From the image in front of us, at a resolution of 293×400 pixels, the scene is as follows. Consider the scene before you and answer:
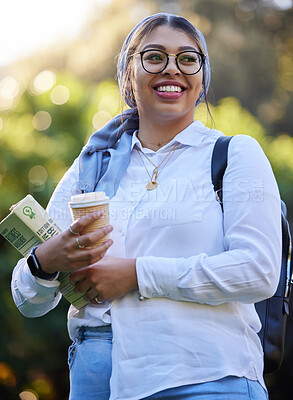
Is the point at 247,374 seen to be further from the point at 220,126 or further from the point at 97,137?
the point at 220,126

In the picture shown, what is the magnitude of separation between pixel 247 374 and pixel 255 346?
0.39 feet

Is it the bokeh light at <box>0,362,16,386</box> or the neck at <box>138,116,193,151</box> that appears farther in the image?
the bokeh light at <box>0,362,16,386</box>

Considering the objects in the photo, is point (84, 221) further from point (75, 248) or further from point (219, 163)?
point (219, 163)

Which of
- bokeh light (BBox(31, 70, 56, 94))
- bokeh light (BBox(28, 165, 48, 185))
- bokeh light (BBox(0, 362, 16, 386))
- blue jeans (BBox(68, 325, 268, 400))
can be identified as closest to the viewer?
blue jeans (BBox(68, 325, 268, 400))

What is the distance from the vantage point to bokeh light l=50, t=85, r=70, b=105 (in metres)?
5.40

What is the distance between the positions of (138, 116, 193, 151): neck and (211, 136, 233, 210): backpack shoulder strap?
0.24 meters

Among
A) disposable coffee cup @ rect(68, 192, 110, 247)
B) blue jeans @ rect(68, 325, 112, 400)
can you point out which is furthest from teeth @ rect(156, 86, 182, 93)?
blue jeans @ rect(68, 325, 112, 400)

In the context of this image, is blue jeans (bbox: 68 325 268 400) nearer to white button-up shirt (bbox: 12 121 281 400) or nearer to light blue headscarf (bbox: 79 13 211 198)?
white button-up shirt (bbox: 12 121 281 400)

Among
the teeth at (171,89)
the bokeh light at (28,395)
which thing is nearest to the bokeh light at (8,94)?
the bokeh light at (28,395)

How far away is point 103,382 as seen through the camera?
175 cm

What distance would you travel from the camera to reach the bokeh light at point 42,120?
17.6 feet

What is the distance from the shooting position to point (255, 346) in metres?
1.72

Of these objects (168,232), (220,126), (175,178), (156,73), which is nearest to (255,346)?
(168,232)

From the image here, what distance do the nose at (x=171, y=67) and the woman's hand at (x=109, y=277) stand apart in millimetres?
722
